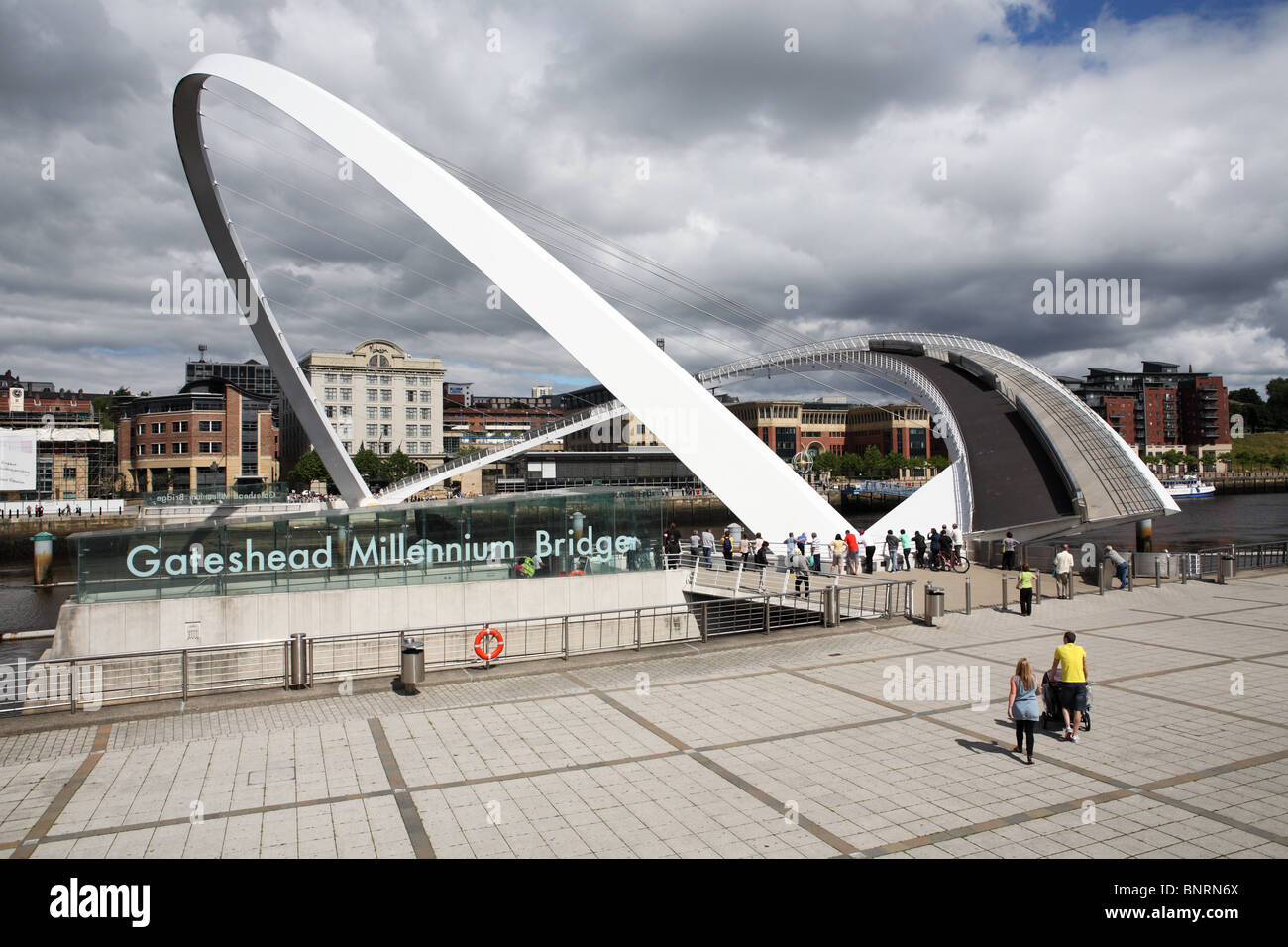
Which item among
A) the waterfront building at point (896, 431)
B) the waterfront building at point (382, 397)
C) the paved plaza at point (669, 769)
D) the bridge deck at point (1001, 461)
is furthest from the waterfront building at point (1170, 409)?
the paved plaza at point (669, 769)

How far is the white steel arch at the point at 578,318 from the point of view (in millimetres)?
21297

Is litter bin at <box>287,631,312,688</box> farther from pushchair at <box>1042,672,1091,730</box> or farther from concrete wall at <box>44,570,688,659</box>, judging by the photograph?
pushchair at <box>1042,672,1091,730</box>

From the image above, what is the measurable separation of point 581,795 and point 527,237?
18753 mm

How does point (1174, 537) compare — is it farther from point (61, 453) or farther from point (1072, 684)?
point (61, 453)

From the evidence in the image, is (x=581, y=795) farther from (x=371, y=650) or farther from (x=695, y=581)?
(x=695, y=581)

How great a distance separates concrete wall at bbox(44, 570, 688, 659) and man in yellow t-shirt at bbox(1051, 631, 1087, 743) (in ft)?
28.5

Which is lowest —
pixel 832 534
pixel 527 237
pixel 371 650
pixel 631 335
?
pixel 371 650

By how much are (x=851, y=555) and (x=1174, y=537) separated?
144ft

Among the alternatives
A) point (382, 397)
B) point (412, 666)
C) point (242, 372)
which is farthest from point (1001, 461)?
point (242, 372)

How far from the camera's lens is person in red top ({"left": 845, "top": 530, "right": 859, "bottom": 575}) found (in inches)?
820

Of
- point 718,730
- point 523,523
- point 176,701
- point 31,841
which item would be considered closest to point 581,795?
point 718,730

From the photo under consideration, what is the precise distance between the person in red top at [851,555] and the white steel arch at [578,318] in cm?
48

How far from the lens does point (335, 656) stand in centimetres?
1401

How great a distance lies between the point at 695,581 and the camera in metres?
19.6
